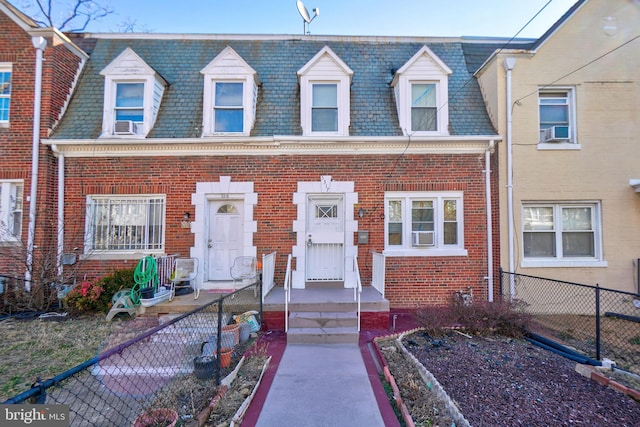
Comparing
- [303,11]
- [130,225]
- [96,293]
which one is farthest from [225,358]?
[303,11]

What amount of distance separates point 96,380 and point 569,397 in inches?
240

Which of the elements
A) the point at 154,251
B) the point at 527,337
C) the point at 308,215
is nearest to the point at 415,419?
the point at 527,337

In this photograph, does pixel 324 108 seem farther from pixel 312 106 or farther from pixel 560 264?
pixel 560 264

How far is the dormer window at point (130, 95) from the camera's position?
25.3 feet

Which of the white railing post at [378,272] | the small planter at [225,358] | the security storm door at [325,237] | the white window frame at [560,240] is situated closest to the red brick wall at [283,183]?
the white railing post at [378,272]

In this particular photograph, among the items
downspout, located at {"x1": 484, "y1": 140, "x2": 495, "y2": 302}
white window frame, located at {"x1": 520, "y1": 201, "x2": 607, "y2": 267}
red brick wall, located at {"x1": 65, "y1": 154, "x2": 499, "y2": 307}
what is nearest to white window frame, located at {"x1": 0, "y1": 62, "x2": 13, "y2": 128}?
red brick wall, located at {"x1": 65, "y1": 154, "x2": 499, "y2": 307}

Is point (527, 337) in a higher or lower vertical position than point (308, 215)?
lower

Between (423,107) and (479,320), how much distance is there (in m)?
5.22

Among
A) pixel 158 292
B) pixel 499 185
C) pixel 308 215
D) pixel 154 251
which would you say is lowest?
pixel 158 292

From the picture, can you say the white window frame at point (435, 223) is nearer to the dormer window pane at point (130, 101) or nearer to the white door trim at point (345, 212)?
the white door trim at point (345, 212)

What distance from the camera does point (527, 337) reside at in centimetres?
584

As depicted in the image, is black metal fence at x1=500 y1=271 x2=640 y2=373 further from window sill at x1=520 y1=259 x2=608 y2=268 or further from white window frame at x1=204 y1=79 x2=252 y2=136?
white window frame at x1=204 y1=79 x2=252 y2=136

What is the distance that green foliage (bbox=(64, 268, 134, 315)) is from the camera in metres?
6.66

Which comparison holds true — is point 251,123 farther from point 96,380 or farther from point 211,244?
point 96,380
